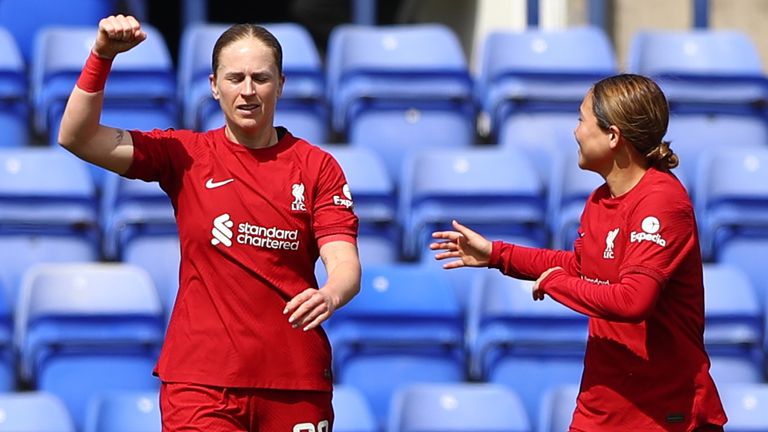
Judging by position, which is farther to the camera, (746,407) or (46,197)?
(46,197)

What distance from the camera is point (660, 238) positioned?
3.76m

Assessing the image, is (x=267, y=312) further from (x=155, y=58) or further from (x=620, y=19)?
(x=620, y=19)

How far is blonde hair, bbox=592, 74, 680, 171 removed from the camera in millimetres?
3838

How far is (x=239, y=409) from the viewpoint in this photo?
3.80 m

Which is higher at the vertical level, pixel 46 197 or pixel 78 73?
pixel 78 73

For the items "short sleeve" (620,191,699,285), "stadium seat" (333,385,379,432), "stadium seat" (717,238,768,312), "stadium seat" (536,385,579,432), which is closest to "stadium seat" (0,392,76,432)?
"stadium seat" (333,385,379,432)

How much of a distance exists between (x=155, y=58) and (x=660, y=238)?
448cm

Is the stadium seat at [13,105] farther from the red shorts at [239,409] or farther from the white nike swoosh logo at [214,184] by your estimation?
the red shorts at [239,409]

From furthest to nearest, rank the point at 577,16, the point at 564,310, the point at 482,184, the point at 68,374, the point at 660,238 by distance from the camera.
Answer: the point at 577,16 → the point at 482,184 → the point at 564,310 → the point at 68,374 → the point at 660,238

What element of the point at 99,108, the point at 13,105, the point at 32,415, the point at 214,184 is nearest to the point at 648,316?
the point at 214,184

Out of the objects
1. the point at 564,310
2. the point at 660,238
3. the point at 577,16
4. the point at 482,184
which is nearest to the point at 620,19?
the point at 577,16

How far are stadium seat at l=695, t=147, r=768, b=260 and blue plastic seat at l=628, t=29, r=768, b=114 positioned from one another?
595mm

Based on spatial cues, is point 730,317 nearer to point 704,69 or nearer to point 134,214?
point 704,69

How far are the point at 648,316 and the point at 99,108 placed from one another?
147 centimetres
